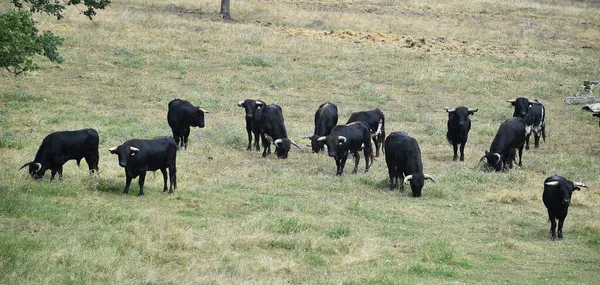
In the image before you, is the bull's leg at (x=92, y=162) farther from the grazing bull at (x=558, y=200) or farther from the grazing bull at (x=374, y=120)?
the grazing bull at (x=558, y=200)

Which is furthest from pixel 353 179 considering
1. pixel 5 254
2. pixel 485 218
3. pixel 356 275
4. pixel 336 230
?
pixel 5 254

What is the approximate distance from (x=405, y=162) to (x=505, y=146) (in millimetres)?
4505

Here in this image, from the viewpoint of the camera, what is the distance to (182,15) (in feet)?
154

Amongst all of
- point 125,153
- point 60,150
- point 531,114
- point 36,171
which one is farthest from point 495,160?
point 36,171

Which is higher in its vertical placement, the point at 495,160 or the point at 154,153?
the point at 154,153

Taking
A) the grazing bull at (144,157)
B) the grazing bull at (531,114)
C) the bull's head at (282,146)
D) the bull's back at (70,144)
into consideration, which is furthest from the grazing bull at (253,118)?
the grazing bull at (531,114)

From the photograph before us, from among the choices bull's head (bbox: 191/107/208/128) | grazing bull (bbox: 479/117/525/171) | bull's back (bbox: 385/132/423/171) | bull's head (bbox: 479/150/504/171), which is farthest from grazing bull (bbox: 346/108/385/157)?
bull's head (bbox: 191/107/208/128)

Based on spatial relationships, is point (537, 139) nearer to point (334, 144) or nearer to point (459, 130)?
point (459, 130)

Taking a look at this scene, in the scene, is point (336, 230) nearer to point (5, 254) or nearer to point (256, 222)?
point (256, 222)

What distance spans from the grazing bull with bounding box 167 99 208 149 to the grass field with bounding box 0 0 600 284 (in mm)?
601

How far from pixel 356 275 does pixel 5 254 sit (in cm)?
520

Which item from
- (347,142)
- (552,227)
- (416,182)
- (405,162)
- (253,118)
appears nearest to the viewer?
(552,227)

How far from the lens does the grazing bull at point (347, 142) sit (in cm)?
2117

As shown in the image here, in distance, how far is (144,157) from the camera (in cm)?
1700
